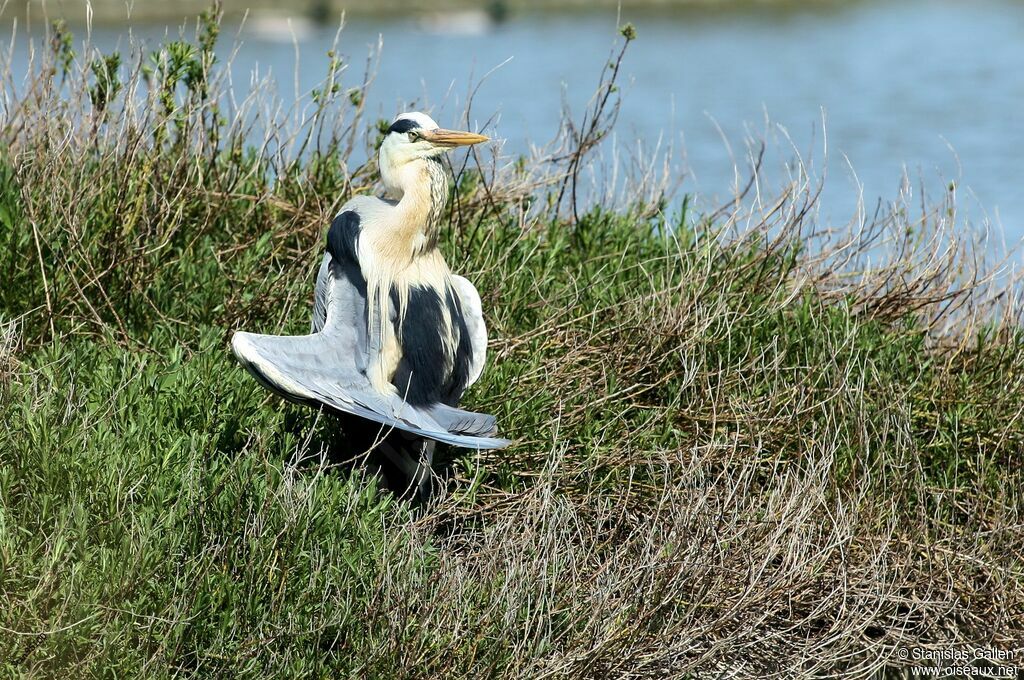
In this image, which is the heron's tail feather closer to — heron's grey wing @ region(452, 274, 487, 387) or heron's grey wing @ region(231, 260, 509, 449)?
heron's grey wing @ region(231, 260, 509, 449)

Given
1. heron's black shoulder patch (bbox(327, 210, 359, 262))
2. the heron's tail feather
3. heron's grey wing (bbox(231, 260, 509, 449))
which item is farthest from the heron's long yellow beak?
the heron's tail feather

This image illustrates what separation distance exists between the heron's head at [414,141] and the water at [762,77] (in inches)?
75.7

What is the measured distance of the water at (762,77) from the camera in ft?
40.4

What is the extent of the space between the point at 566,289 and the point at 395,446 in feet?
4.86

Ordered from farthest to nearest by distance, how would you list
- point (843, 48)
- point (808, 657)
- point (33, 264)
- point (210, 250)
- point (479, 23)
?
point (479, 23), point (843, 48), point (210, 250), point (33, 264), point (808, 657)

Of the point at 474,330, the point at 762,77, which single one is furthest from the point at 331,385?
the point at 762,77

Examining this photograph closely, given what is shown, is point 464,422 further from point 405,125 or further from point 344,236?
point 405,125

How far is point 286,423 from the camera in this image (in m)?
4.14

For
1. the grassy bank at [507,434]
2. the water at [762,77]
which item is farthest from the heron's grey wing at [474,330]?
the water at [762,77]

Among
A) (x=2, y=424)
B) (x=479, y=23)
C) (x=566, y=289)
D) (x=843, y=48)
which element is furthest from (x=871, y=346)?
(x=479, y=23)

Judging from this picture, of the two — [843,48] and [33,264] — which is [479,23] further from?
[33,264]

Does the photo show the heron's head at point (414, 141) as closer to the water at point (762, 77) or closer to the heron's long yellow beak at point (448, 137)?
the heron's long yellow beak at point (448, 137)

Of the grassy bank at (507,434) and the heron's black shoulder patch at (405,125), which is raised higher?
the heron's black shoulder patch at (405,125)

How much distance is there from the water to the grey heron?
1.94 m
